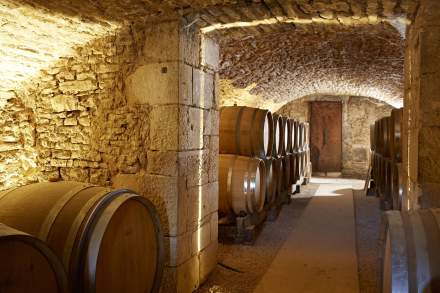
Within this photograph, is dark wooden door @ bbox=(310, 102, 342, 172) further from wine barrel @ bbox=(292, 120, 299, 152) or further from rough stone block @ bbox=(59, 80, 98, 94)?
rough stone block @ bbox=(59, 80, 98, 94)

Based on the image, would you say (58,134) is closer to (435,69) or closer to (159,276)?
(159,276)

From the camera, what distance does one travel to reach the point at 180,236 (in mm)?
3143

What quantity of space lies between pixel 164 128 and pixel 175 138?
131 millimetres

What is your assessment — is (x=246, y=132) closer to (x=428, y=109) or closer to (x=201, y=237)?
(x=201, y=237)

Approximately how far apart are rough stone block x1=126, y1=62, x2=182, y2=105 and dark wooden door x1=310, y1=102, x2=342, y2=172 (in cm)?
1078

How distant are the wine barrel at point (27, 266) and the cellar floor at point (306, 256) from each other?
1971 millimetres

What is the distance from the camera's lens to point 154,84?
319cm

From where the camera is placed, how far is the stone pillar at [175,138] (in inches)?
122

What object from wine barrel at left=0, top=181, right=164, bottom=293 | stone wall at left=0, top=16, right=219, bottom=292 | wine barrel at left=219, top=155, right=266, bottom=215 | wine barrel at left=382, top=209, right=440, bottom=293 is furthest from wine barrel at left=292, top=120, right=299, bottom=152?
wine barrel at left=382, top=209, right=440, bottom=293

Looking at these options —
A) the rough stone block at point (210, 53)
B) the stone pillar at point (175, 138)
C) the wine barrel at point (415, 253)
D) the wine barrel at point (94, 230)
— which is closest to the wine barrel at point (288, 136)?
the rough stone block at point (210, 53)

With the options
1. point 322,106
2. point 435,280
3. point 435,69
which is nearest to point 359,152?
point 322,106

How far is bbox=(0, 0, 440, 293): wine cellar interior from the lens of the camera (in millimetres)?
2162

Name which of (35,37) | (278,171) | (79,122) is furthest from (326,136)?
(35,37)

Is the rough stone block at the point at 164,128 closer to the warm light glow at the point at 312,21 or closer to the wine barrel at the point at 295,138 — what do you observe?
the warm light glow at the point at 312,21
